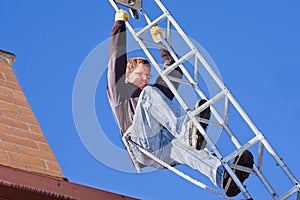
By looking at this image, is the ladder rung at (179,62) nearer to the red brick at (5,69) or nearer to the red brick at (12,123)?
the red brick at (5,69)

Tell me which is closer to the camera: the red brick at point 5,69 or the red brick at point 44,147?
the red brick at point 44,147

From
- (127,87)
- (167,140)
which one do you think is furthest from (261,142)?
(127,87)

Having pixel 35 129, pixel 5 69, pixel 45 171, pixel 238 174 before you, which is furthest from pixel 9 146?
pixel 238 174

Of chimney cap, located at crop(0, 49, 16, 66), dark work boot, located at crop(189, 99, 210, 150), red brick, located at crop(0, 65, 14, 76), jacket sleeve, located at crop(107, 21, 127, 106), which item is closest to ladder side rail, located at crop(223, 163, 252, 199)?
dark work boot, located at crop(189, 99, 210, 150)

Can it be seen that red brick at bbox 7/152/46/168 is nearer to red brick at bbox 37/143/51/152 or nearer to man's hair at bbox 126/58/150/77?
red brick at bbox 37/143/51/152

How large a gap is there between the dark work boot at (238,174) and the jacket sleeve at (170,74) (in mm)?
922

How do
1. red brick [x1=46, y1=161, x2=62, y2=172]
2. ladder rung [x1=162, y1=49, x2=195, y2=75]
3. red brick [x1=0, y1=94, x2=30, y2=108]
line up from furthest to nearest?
ladder rung [x1=162, y1=49, x2=195, y2=75] → red brick [x1=0, y1=94, x2=30, y2=108] → red brick [x1=46, y1=161, x2=62, y2=172]

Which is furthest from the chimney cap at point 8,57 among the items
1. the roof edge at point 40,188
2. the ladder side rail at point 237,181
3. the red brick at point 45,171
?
the roof edge at point 40,188

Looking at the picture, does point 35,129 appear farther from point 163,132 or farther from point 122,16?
point 122,16

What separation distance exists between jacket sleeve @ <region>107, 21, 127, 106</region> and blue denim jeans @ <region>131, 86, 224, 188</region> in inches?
13.5

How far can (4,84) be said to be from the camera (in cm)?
655

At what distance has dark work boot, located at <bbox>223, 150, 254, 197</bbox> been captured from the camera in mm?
6332

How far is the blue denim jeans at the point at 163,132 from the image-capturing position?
6.57 metres

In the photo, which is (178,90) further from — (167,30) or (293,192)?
(293,192)
